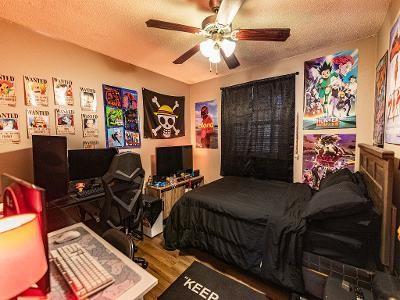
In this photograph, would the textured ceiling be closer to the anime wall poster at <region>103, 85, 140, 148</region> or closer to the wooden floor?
the anime wall poster at <region>103, 85, 140, 148</region>

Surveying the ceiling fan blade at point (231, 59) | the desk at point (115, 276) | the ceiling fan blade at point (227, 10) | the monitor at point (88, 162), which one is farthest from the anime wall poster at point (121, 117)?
the ceiling fan blade at point (227, 10)

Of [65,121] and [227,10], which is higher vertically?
[227,10]

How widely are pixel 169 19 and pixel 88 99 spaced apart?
1.47 meters

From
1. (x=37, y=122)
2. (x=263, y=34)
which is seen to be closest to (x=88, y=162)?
(x=37, y=122)

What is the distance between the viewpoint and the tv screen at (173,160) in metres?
3.20

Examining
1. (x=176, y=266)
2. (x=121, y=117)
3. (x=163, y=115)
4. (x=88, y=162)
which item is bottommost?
(x=176, y=266)

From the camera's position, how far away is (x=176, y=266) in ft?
6.66

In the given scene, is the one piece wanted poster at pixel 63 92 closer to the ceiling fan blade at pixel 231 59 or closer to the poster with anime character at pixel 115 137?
the poster with anime character at pixel 115 137

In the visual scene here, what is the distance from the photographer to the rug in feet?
5.29

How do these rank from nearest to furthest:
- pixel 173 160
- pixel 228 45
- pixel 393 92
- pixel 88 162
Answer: pixel 393 92 < pixel 228 45 < pixel 88 162 < pixel 173 160

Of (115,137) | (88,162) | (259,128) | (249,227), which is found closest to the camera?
(249,227)

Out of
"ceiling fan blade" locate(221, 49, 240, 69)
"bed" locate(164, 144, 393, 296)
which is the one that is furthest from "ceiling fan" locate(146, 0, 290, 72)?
"bed" locate(164, 144, 393, 296)

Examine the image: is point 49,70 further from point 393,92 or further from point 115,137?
point 393,92

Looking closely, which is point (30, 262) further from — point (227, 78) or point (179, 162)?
point (227, 78)
